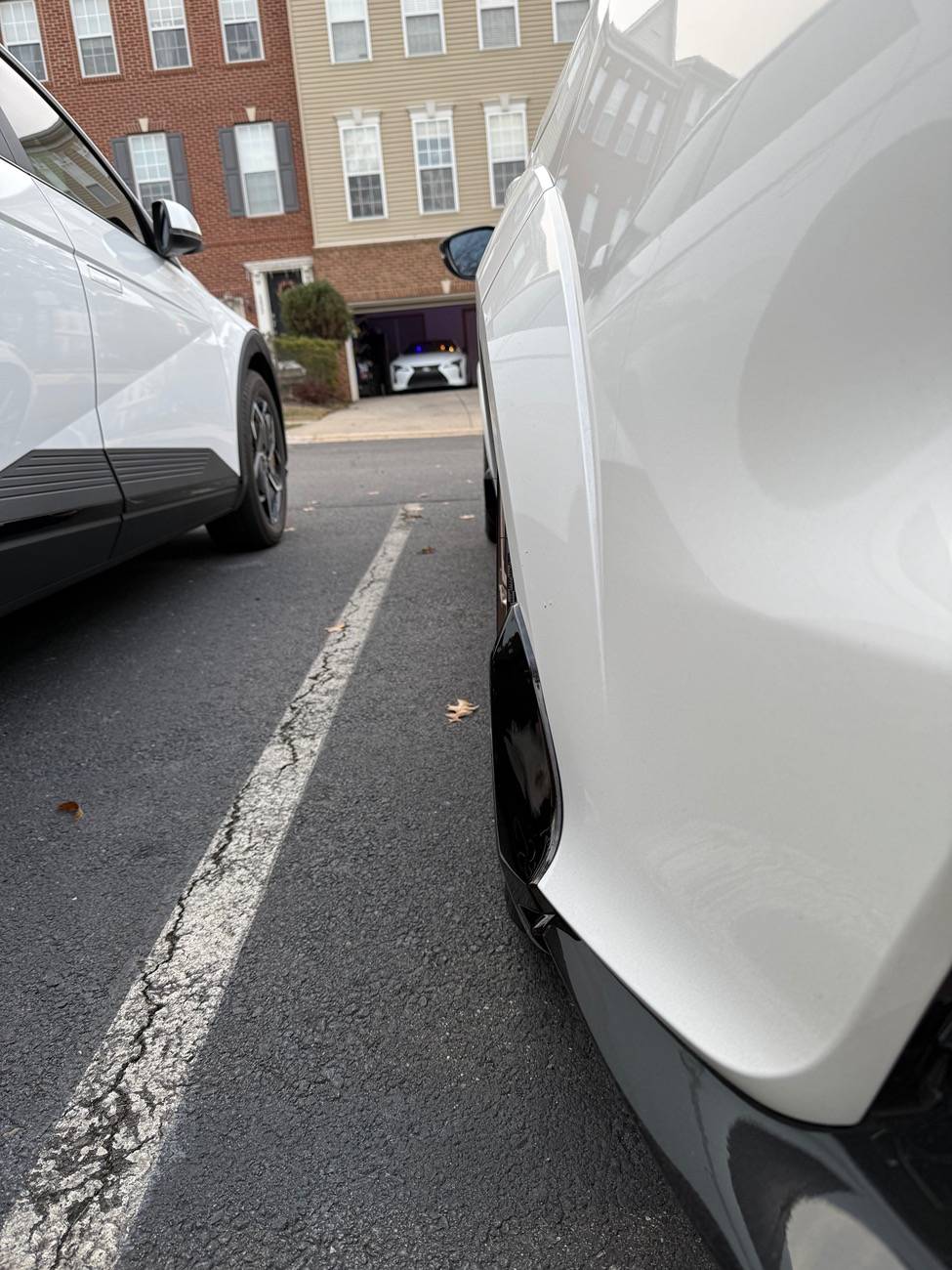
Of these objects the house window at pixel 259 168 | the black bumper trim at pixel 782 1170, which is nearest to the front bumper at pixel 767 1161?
the black bumper trim at pixel 782 1170

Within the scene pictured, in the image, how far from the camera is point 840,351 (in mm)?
821

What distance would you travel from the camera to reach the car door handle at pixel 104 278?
2750mm

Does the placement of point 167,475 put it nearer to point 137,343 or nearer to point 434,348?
point 137,343

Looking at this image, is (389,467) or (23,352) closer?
(23,352)

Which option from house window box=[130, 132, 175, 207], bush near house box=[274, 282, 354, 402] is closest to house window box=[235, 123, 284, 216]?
house window box=[130, 132, 175, 207]

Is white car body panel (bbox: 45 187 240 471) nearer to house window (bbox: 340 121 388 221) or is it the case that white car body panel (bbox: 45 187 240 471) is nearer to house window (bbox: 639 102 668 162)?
house window (bbox: 639 102 668 162)

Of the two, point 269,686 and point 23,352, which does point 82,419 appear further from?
point 269,686

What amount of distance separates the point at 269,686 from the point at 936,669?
246 cm

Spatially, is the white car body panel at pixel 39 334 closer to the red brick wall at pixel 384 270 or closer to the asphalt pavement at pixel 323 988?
the asphalt pavement at pixel 323 988

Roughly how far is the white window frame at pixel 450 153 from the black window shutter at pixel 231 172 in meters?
2.80

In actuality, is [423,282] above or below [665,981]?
above

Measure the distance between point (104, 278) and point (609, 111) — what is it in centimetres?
198

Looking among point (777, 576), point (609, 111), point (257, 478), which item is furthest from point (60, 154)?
point (777, 576)

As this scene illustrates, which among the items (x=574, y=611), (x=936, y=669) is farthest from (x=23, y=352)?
(x=936, y=669)
